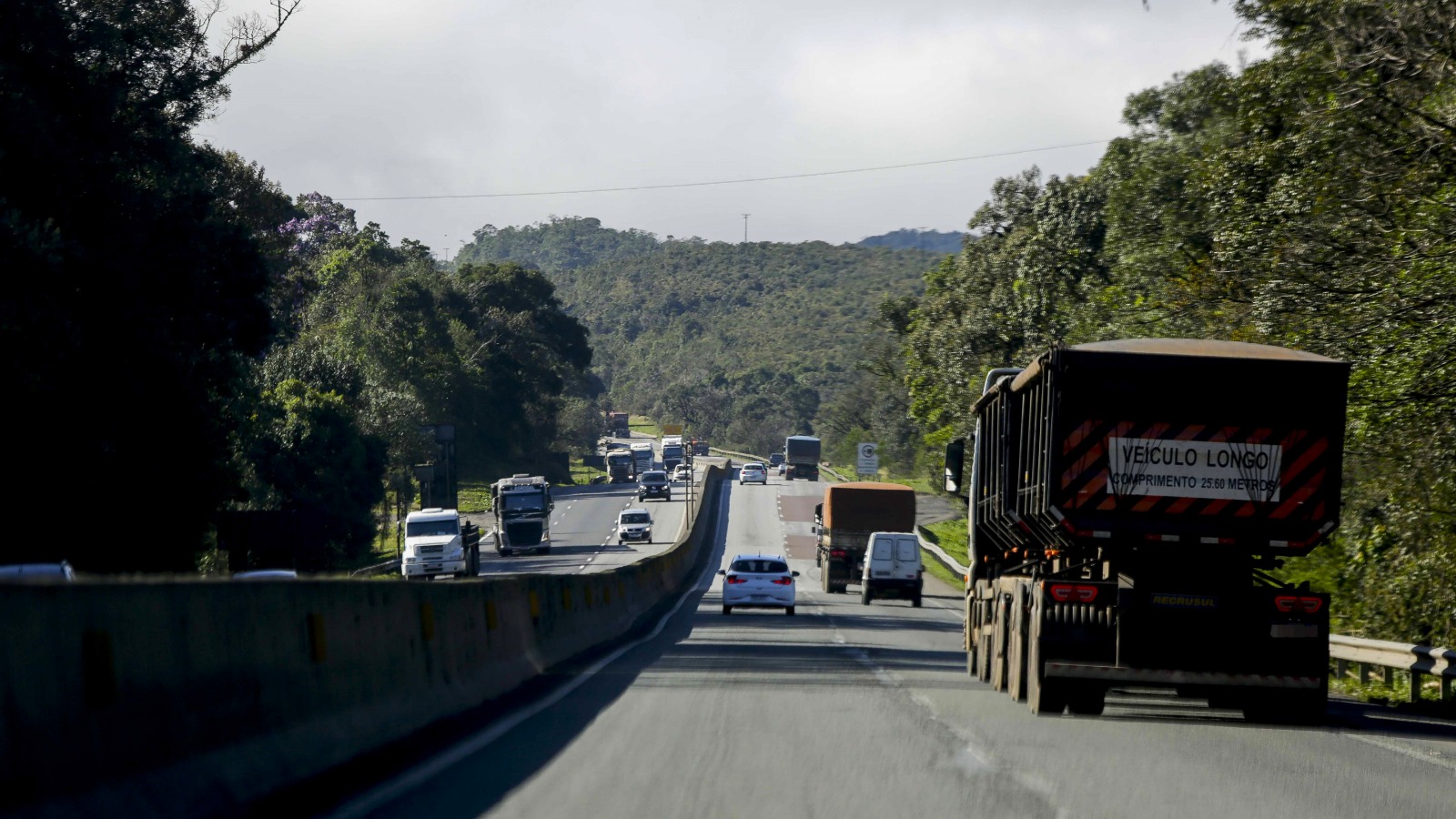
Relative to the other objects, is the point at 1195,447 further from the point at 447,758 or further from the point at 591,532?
the point at 591,532

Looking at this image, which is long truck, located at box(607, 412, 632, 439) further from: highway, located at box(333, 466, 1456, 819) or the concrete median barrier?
the concrete median barrier

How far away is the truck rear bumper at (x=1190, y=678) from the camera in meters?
13.2

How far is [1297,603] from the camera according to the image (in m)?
13.4

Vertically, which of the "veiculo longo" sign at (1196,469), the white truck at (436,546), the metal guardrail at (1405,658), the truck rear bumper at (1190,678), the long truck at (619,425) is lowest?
the white truck at (436,546)

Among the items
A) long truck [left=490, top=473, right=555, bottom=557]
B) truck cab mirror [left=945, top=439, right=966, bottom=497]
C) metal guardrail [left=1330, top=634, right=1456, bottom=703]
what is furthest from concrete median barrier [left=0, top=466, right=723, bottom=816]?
long truck [left=490, top=473, right=555, bottom=557]

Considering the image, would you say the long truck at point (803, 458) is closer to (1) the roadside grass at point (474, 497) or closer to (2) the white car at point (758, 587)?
(1) the roadside grass at point (474, 497)

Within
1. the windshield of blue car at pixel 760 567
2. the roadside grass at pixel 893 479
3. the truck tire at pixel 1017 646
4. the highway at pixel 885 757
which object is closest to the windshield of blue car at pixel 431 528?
the windshield of blue car at pixel 760 567

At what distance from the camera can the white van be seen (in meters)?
44.4

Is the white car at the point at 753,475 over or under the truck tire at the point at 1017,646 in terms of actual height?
over

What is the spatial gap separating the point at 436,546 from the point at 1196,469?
138ft

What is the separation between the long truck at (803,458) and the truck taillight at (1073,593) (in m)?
101

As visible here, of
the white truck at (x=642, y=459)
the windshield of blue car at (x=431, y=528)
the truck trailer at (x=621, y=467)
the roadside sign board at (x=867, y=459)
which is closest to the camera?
the windshield of blue car at (x=431, y=528)

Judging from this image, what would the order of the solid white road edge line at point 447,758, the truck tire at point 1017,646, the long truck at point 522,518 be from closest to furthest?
the solid white road edge line at point 447,758 < the truck tire at point 1017,646 < the long truck at point 522,518

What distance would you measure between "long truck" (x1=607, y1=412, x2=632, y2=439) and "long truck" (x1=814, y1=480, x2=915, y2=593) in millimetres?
137133
